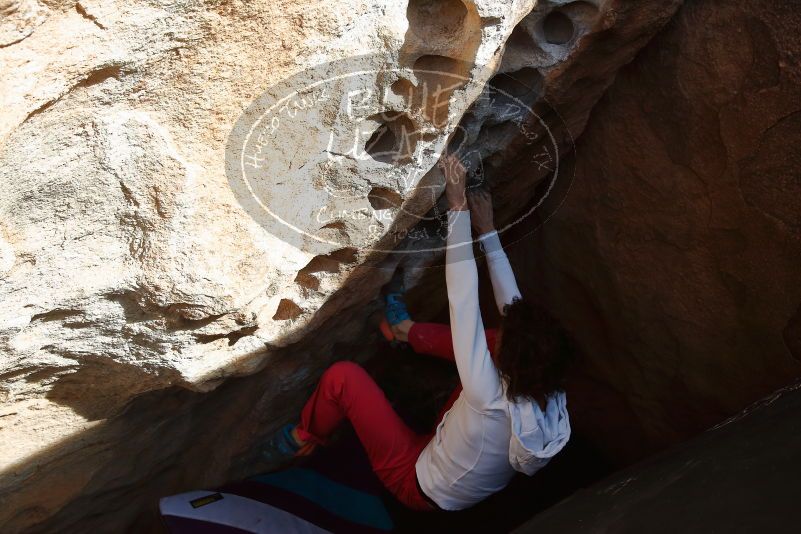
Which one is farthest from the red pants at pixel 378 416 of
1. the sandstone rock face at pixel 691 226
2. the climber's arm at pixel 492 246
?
the sandstone rock face at pixel 691 226

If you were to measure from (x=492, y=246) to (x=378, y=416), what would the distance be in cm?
43

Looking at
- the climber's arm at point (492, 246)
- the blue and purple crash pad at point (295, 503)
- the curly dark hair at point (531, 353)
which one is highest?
the climber's arm at point (492, 246)

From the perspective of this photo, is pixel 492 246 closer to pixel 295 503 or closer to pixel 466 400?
pixel 466 400

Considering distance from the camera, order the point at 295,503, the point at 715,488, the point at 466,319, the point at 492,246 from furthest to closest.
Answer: the point at 295,503, the point at 492,246, the point at 466,319, the point at 715,488

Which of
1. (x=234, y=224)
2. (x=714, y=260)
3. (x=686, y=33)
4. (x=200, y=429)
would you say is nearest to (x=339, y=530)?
(x=200, y=429)

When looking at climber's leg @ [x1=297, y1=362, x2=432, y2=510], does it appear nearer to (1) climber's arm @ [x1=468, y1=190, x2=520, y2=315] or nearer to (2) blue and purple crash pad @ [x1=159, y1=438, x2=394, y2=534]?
(2) blue and purple crash pad @ [x1=159, y1=438, x2=394, y2=534]

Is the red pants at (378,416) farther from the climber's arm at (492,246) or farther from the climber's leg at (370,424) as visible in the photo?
the climber's arm at (492,246)

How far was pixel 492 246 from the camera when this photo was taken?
1.41 metres

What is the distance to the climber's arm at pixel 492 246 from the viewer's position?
1379 millimetres

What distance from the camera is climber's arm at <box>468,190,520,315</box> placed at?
1.38 meters

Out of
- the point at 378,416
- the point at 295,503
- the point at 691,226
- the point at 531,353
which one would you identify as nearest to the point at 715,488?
the point at 531,353

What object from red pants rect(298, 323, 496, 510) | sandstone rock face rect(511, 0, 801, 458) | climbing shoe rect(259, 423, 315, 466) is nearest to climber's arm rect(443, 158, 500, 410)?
red pants rect(298, 323, 496, 510)

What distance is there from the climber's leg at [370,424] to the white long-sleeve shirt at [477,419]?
7cm

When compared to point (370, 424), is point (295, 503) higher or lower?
lower
